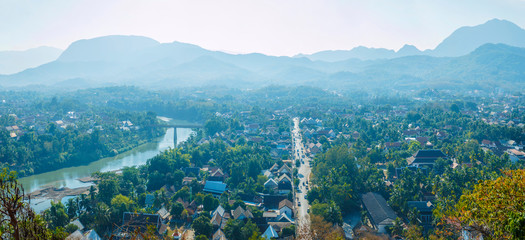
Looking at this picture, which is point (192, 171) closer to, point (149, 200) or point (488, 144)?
point (149, 200)

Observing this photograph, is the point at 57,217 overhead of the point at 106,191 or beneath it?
beneath

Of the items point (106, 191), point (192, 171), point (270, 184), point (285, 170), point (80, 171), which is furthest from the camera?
point (80, 171)

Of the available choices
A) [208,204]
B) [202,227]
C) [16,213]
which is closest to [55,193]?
[208,204]

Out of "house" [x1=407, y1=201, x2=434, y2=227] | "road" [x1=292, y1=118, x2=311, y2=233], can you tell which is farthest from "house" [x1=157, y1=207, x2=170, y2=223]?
"house" [x1=407, y1=201, x2=434, y2=227]

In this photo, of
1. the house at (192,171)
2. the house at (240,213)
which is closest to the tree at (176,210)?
the house at (240,213)

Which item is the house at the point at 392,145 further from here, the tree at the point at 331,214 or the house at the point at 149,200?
the house at the point at 149,200
